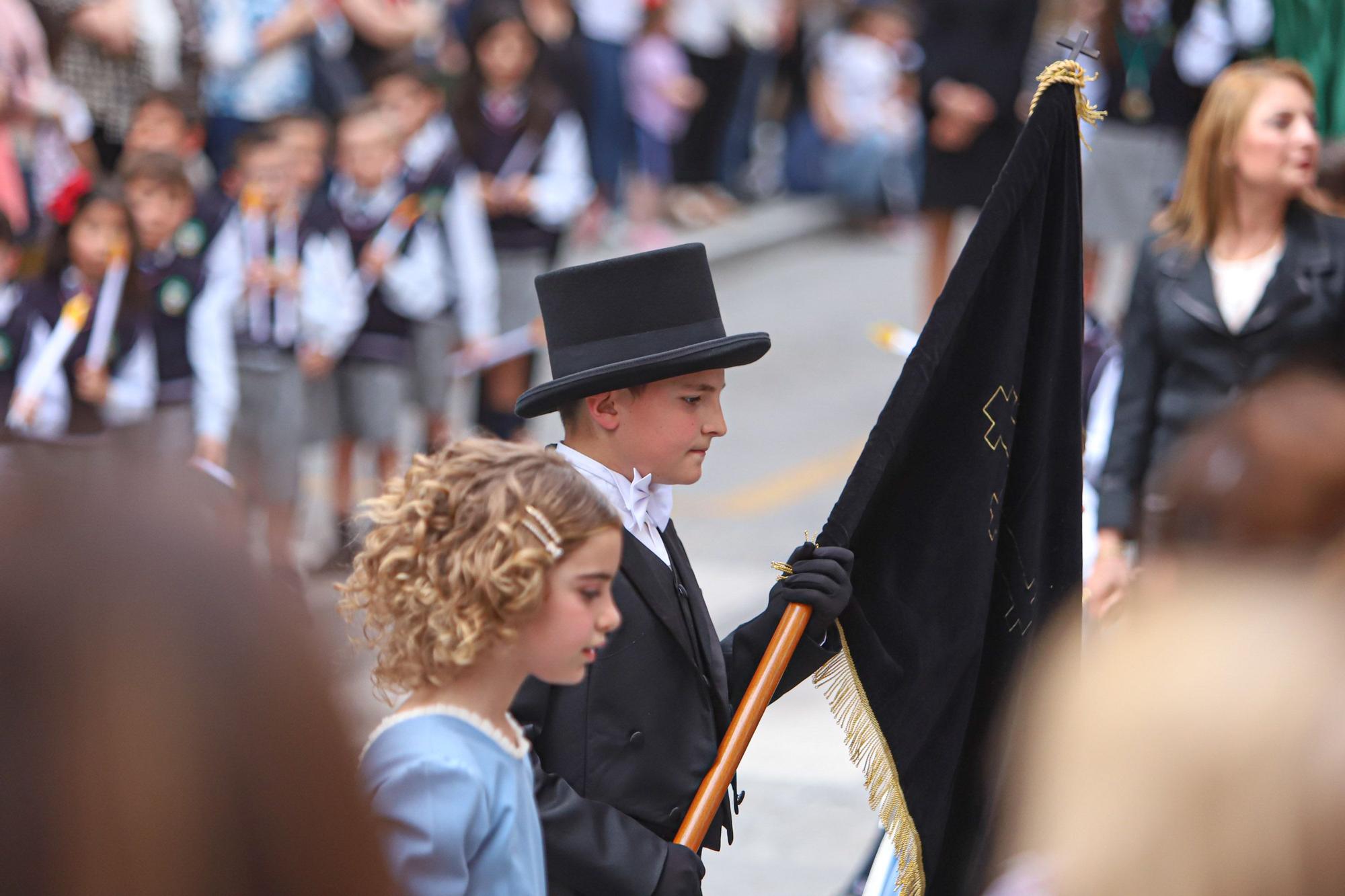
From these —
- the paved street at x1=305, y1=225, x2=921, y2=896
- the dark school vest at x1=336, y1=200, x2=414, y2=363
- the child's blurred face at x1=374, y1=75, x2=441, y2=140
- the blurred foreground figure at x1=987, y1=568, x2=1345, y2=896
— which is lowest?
the paved street at x1=305, y1=225, x2=921, y2=896

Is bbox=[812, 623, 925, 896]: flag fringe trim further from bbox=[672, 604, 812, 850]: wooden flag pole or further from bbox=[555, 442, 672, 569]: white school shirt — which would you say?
bbox=[555, 442, 672, 569]: white school shirt

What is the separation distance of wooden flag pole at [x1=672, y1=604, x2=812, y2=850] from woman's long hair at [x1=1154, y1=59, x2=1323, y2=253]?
2.65 meters

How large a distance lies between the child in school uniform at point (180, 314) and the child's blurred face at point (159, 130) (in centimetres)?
48

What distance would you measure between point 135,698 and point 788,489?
27.6 ft

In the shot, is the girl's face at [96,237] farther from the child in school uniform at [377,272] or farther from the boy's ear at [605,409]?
the boy's ear at [605,409]

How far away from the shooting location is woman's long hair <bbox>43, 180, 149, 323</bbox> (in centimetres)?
696

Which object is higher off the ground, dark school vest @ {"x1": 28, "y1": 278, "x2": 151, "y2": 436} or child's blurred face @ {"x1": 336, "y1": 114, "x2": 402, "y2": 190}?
child's blurred face @ {"x1": 336, "y1": 114, "x2": 402, "y2": 190}

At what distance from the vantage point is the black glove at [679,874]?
302 cm

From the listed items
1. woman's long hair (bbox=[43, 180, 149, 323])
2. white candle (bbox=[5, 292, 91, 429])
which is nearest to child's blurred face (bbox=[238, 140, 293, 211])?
woman's long hair (bbox=[43, 180, 149, 323])

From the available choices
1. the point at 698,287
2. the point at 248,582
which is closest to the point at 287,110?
the point at 698,287

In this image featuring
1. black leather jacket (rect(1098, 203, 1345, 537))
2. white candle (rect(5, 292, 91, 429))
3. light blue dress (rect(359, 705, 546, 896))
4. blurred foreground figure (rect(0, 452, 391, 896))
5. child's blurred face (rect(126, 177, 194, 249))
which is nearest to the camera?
blurred foreground figure (rect(0, 452, 391, 896))

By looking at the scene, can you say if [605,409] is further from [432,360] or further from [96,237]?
[432,360]

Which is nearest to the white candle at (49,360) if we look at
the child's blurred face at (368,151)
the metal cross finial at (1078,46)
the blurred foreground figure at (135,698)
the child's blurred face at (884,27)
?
the child's blurred face at (368,151)

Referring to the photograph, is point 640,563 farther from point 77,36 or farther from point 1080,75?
point 77,36
